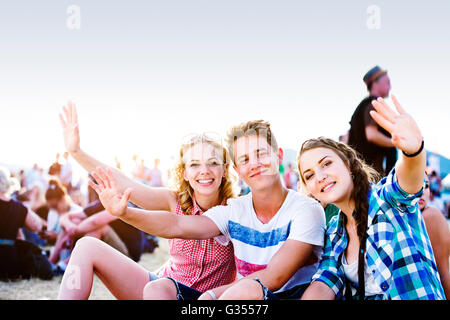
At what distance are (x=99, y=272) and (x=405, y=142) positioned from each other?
5.14ft

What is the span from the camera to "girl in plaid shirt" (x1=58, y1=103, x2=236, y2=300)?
1855 millimetres

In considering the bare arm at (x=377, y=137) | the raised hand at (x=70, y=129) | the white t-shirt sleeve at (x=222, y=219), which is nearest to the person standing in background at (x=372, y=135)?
the bare arm at (x=377, y=137)

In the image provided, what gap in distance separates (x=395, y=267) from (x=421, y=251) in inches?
5.3

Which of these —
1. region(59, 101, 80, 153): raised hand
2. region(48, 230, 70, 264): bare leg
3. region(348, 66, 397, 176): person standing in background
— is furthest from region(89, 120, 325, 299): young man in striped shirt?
region(48, 230, 70, 264): bare leg

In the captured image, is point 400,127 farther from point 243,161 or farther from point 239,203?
point 239,203

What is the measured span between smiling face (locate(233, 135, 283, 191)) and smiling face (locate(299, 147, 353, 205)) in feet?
0.68

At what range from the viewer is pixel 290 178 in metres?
10.7

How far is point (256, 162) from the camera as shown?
2.08 meters

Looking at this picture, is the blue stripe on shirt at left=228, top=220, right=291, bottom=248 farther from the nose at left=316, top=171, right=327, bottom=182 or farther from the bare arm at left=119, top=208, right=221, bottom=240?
the nose at left=316, top=171, right=327, bottom=182

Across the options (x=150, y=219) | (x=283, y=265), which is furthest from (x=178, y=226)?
(x=283, y=265)

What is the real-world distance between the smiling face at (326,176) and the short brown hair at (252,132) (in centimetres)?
30

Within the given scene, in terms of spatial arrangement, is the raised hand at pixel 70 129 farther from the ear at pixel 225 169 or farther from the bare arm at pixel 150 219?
the ear at pixel 225 169
